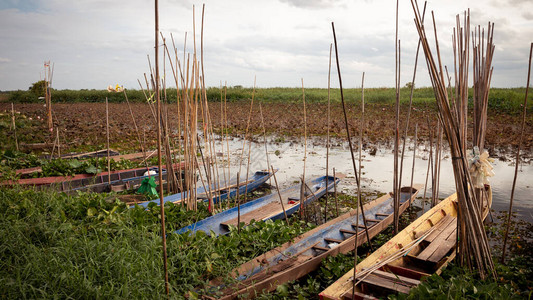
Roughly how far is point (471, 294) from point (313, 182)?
3863 millimetres

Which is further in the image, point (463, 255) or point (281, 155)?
point (281, 155)

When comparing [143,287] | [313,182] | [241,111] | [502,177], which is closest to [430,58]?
[143,287]

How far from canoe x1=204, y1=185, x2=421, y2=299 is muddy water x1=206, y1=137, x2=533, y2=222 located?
1.69m

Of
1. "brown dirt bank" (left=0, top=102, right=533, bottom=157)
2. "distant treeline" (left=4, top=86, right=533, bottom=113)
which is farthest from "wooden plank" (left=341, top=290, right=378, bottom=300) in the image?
"distant treeline" (left=4, top=86, right=533, bottom=113)

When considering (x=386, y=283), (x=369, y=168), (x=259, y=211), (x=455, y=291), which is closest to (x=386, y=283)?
(x=386, y=283)

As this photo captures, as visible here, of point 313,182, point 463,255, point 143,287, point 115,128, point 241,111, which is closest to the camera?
point 143,287

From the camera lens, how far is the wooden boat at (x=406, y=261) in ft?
9.09

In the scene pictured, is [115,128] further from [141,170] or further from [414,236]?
[414,236]

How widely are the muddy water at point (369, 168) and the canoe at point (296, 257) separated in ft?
5.53

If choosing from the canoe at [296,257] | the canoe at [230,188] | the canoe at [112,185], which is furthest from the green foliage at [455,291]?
the canoe at [112,185]

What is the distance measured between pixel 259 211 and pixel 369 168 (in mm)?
3923

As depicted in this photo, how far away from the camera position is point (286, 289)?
2.98 m

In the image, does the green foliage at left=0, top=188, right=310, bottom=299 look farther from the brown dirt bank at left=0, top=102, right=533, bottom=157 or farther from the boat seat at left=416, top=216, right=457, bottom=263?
the brown dirt bank at left=0, top=102, right=533, bottom=157

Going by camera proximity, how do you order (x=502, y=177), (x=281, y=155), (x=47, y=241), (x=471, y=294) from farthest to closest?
(x=281, y=155) < (x=502, y=177) < (x=47, y=241) < (x=471, y=294)
